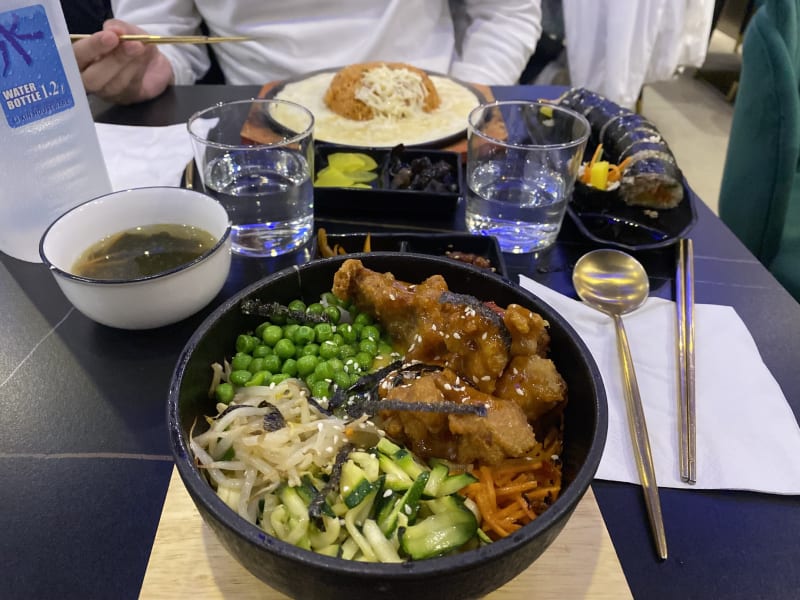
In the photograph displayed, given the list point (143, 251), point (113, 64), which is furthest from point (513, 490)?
point (113, 64)

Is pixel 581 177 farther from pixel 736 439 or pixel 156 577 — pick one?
pixel 156 577

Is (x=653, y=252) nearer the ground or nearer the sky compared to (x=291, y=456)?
nearer the ground

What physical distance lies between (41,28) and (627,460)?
5.75 feet

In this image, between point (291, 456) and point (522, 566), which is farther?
point (291, 456)

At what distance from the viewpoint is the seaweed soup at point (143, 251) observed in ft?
4.80

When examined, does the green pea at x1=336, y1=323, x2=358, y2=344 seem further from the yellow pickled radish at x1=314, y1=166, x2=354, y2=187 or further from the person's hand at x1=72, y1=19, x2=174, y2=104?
the person's hand at x1=72, y1=19, x2=174, y2=104

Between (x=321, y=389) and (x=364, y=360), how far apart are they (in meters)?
A: 0.12

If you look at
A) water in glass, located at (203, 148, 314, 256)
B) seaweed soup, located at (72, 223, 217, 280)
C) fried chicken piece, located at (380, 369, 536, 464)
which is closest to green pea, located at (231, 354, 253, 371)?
fried chicken piece, located at (380, 369, 536, 464)

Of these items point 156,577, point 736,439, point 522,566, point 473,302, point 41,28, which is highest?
point 41,28

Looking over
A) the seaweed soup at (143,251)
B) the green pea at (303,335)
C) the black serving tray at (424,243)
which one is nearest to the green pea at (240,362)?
the green pea at (303,335)

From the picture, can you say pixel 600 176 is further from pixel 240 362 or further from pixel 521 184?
pixel 240 362

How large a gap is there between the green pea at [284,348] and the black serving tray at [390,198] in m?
0.79

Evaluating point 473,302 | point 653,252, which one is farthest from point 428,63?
point 473,302

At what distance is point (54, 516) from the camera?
1.09 m
